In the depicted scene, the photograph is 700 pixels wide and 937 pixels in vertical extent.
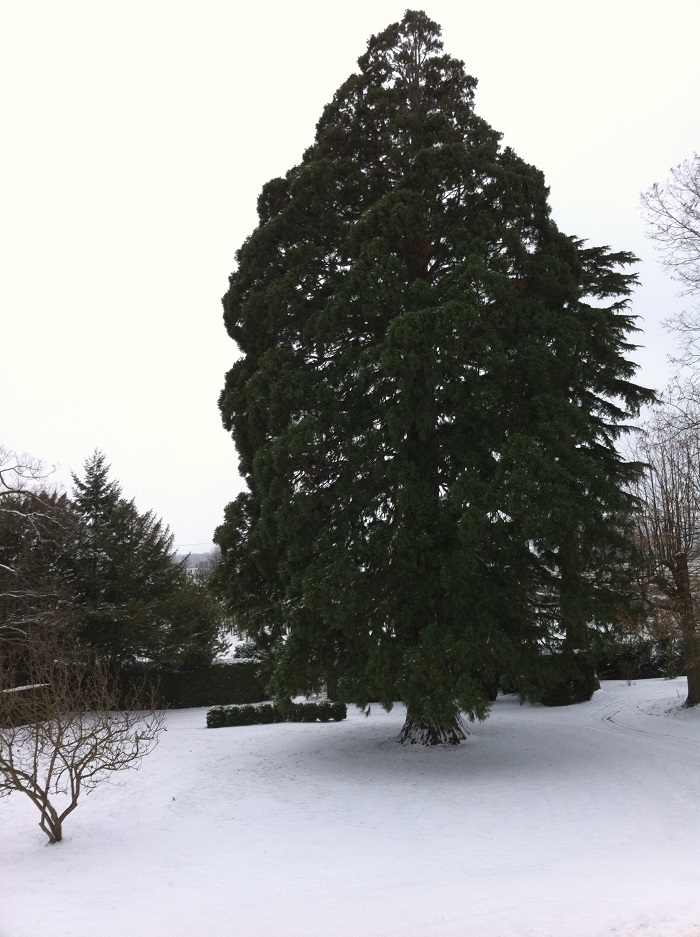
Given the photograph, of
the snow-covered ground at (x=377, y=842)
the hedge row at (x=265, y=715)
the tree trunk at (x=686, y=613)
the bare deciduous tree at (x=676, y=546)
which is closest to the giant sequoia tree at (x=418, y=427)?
the snow-covered ground at (x=377, y=842)

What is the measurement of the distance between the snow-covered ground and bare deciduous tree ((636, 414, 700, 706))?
2.53 meters

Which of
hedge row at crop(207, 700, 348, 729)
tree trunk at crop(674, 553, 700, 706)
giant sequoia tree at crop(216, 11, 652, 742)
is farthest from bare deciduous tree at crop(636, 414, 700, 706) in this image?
hedge row at crop(207, 700, 348, 729)

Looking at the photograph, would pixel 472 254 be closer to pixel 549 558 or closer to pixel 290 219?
pixel 290 219

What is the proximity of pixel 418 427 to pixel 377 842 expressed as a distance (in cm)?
680

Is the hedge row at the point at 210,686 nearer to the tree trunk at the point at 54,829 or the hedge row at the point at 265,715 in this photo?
the hedge row at the point at 265,715

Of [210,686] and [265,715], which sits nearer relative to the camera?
[265,715]

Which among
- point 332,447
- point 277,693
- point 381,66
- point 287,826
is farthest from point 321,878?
point 381,66

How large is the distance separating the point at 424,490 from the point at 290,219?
639 cm

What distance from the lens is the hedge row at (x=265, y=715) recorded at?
1931 centimetres

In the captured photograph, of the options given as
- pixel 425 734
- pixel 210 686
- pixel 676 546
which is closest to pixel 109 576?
pixel 210 686

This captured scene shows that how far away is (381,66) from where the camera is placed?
16.6 metres

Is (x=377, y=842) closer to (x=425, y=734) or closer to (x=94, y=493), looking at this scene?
(x=425, y=734)

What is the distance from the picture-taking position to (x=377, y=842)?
9.16 metres

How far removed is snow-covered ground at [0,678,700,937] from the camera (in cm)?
634
